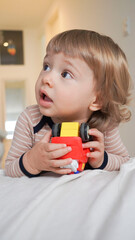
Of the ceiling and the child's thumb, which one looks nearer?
the child's thumb

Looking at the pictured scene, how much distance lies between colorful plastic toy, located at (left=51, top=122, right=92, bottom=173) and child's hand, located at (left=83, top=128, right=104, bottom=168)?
0.02 meters

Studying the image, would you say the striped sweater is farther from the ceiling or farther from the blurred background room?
the ceiling

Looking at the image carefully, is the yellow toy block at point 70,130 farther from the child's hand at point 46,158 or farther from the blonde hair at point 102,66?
the blonde hair at point 102,66

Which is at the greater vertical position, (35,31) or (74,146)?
(35,31)

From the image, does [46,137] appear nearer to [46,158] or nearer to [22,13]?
[46,158]

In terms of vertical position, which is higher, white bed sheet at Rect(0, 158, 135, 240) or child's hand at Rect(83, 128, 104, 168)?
child's hand at Rect(83, 128, 104, 168)

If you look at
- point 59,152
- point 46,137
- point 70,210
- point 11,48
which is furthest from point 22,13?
point 70,210

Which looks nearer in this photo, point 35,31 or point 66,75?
point 66,75

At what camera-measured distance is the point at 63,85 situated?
2.87 feet

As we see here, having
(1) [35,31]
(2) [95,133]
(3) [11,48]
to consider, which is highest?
(1) [35,31]

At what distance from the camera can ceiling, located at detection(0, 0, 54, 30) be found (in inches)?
190

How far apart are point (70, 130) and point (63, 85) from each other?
6.7 inches

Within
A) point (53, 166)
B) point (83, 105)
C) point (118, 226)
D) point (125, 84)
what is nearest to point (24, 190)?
point (53, 166)

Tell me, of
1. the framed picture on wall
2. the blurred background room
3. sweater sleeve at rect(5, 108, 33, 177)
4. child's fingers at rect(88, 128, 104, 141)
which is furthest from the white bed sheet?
the framed picture on wall
